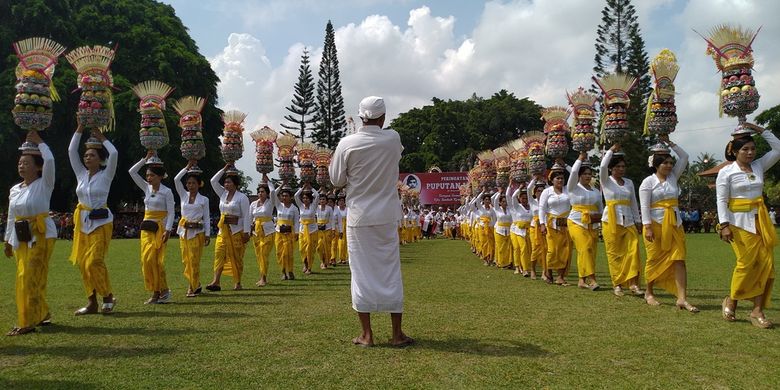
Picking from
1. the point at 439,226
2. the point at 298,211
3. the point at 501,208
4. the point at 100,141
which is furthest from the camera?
the point at 439,226

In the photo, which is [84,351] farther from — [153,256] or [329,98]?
[329,98]

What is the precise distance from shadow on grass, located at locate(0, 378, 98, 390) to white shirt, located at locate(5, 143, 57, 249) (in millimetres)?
2321

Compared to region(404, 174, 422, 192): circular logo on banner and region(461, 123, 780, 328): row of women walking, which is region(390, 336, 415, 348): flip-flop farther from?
region(404, 174, 422, 192): circular logo on banner

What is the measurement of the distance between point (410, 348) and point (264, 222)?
252 inches

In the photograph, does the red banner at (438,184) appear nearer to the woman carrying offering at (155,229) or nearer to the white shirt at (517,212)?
the white shirt at (517,212)

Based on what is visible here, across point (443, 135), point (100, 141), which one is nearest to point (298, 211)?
point (100, 141)

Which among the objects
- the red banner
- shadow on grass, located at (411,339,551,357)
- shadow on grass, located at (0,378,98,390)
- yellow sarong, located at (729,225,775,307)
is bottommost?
shadow on grass, located at (411,339,551,357)

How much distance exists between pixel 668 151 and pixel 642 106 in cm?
3363

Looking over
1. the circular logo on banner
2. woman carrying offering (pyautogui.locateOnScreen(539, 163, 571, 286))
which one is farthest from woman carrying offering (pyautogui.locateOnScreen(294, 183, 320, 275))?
the circular logo on banner

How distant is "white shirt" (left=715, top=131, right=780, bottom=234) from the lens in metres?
5.96

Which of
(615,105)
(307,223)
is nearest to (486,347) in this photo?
Result: (615,105)

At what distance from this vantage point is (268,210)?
10812mm

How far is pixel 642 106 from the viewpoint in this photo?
38.0 meters

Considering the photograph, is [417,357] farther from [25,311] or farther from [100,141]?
[100,141]
